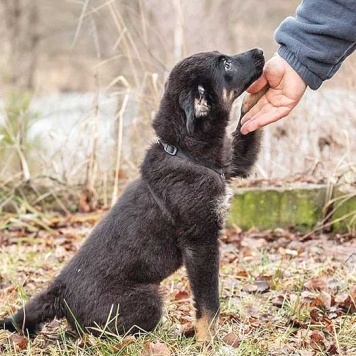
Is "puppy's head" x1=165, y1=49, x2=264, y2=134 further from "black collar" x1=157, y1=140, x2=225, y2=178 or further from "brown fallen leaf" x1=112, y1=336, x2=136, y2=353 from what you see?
"brown fallen leaf" x1=112, y1=336, x2=136, y2=353

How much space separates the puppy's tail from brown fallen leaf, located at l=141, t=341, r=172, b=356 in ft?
1.95

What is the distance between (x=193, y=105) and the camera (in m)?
4.22

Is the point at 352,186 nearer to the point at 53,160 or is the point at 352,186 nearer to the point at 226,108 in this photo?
the point at 226,108

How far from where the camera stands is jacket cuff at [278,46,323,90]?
3963mm

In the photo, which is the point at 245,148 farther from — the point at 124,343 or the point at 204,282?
the point at 124,343

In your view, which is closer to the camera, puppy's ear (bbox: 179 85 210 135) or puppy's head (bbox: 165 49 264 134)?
puppy's ear (bbox: 179 85 210 135)

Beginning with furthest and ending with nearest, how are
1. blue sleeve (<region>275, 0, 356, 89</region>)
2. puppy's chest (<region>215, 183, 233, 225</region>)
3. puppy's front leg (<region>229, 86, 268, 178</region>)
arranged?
puppy's front leg (<region>229, 86, 268, 178</region>), puppy's chest (<region>215, 183, 233, 225</region>), blue sleeve (<region>275, 0, 356, 89</region>)

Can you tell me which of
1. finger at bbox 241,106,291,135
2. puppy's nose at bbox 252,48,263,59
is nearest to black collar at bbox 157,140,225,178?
finger at bbox 241,106,291,135

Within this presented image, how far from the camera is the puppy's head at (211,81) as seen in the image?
429 cm

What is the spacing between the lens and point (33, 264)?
609 centimetres

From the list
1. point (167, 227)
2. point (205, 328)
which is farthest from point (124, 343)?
point (167, 227)

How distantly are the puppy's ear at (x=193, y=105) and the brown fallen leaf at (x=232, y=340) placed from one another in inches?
43.9

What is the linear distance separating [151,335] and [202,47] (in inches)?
252

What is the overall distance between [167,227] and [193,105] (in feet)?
2.25
